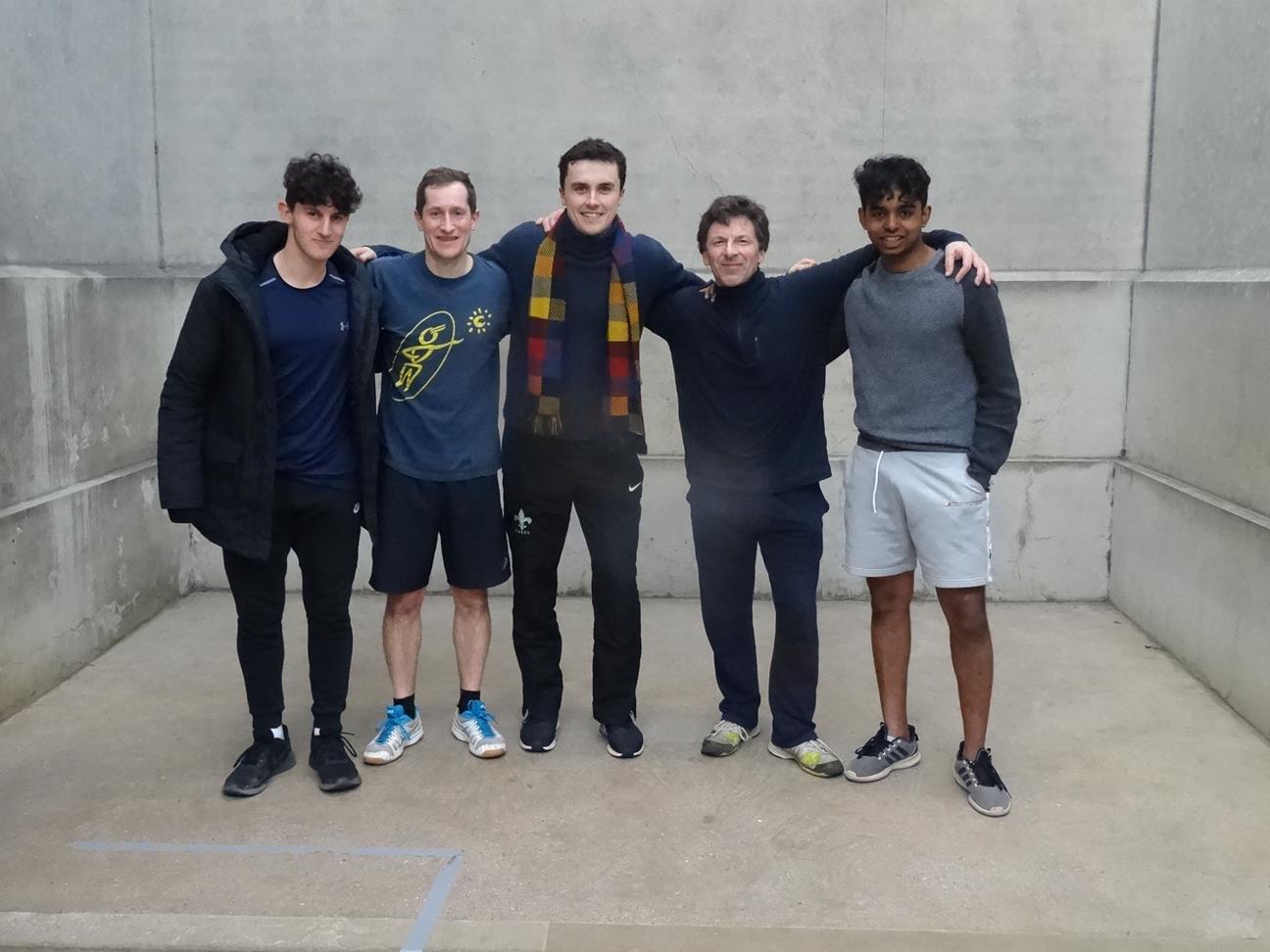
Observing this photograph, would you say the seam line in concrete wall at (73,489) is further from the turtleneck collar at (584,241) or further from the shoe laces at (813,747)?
the shoe laces at (813,747)

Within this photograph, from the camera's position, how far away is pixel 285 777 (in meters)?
3.85

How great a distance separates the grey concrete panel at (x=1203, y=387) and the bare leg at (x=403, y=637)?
10.7 ft

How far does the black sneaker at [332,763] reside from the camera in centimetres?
374

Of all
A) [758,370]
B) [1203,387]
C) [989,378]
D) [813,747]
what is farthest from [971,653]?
[1203,387]

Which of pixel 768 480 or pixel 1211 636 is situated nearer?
pixel 768 480

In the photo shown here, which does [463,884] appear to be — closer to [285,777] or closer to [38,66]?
[285,777]

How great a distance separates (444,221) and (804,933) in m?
2.34

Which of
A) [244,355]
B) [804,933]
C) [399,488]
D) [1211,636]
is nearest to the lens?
[804,933]

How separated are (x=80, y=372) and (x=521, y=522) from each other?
2425mm

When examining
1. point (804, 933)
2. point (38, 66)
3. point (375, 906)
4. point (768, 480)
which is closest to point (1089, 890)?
point (804, 933)

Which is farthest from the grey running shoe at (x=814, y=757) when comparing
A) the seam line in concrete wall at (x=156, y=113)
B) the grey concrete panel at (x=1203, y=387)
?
the seam line in concrete wall at (x=156, y=113)

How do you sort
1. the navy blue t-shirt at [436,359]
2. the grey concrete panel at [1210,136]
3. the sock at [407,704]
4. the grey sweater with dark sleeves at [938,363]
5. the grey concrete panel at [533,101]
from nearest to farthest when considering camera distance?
the grey sweater with dark sleeves at [938,363] → the navy blue t-shirt at [436,359] → the sock at [407,704] → the grey concrete panel at [1210,136] → the grey concrete panel at [533,101]

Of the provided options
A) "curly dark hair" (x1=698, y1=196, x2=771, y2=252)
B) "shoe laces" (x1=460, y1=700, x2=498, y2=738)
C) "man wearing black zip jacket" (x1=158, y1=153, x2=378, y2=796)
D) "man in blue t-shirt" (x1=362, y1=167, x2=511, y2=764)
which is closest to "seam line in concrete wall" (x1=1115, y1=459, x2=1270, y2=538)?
"curly dark hair" (x1=698, y1=196, x2=771, y2=252)

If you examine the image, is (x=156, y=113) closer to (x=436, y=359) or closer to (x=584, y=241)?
(x=436, y=359)
